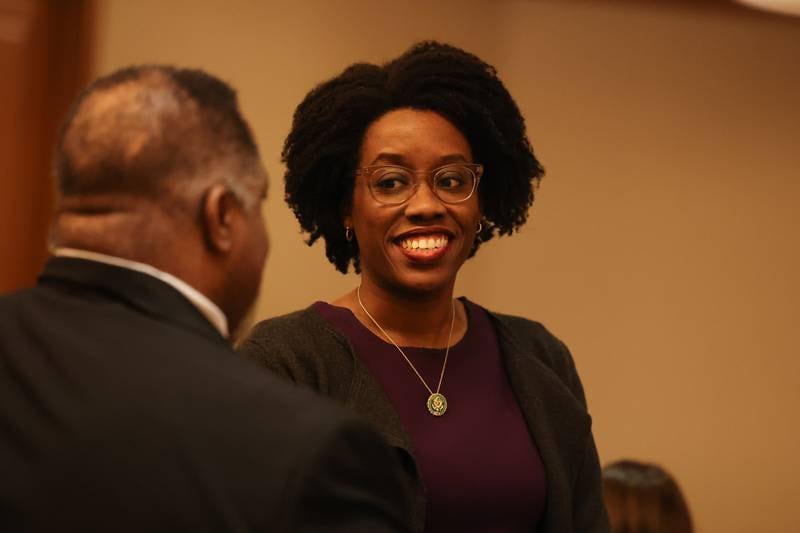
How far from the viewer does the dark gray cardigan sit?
1952 millimetres

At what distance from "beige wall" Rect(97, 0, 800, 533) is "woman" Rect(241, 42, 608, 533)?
151 cm

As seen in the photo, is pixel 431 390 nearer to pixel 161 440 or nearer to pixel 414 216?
pixel 414 216

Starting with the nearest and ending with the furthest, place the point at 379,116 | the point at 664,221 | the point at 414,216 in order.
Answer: the point at 414,216
the point at 379,116
the point at 664,221

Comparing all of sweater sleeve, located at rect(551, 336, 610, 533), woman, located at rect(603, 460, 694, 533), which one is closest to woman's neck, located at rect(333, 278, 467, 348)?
sweater sleeve, located at rect(551, 336, 610, 533)

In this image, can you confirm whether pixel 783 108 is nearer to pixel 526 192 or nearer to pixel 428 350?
pixel 526 192

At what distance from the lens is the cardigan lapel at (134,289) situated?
3.94 feet

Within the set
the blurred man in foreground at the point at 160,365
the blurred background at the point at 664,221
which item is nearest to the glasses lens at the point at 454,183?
the blurred man in foreground at the point at 160,365

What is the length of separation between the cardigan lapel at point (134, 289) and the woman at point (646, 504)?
1.59 meters

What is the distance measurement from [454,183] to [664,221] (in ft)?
6.63

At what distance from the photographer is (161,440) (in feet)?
3.54

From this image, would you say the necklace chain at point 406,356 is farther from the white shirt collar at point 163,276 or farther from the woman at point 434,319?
the white shirt collar at point 163,276

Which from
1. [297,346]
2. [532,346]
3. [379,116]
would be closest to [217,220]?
[297,346]

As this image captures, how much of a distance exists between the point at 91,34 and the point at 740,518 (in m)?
2.74

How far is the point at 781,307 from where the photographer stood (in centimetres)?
409
